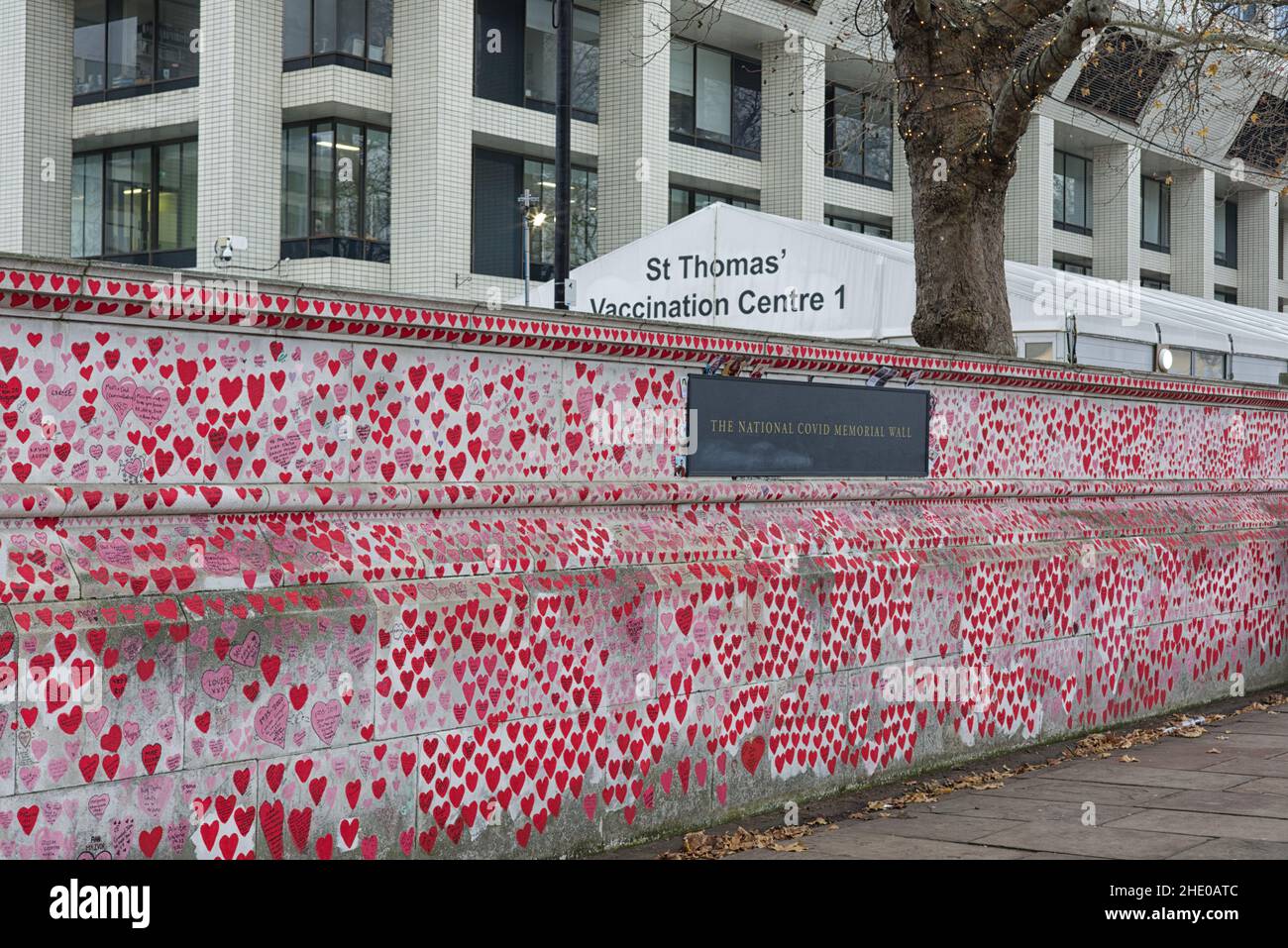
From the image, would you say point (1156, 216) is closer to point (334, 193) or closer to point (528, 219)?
point (528, 219)

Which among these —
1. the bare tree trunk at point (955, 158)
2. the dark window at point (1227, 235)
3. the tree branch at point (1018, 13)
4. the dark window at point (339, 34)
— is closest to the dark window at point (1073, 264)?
the dark window at point (1227, 235)

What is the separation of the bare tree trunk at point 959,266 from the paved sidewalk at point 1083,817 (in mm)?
3229

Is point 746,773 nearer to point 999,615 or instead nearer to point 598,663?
point 598,663

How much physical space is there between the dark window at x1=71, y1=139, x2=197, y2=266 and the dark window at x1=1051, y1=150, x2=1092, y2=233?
71.7 feet

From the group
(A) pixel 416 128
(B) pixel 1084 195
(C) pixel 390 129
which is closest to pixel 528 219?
(A) pixel 416 128

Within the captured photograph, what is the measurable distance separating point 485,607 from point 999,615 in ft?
12.6

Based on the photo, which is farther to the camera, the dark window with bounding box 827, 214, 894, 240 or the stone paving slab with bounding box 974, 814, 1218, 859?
the dark window with bounding box 827, 214, 894, 240

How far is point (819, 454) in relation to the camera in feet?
25.3

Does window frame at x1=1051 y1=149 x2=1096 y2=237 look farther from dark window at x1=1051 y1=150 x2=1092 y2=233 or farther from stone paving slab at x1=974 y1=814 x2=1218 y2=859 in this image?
stone paving slab at x1=974 y1=814 x2=1218 y2=859

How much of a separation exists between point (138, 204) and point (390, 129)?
5.30m

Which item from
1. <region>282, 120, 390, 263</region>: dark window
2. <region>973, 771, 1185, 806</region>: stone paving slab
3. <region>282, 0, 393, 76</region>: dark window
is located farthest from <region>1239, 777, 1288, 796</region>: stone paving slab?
<region>282, 0, 393, 76</region>: dark window

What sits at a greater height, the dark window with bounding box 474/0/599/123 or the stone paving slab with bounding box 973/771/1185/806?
the dark window with bounding box 474/0/599/123

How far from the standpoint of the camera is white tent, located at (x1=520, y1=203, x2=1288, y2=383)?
49.2ft

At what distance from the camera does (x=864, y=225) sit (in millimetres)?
36125
